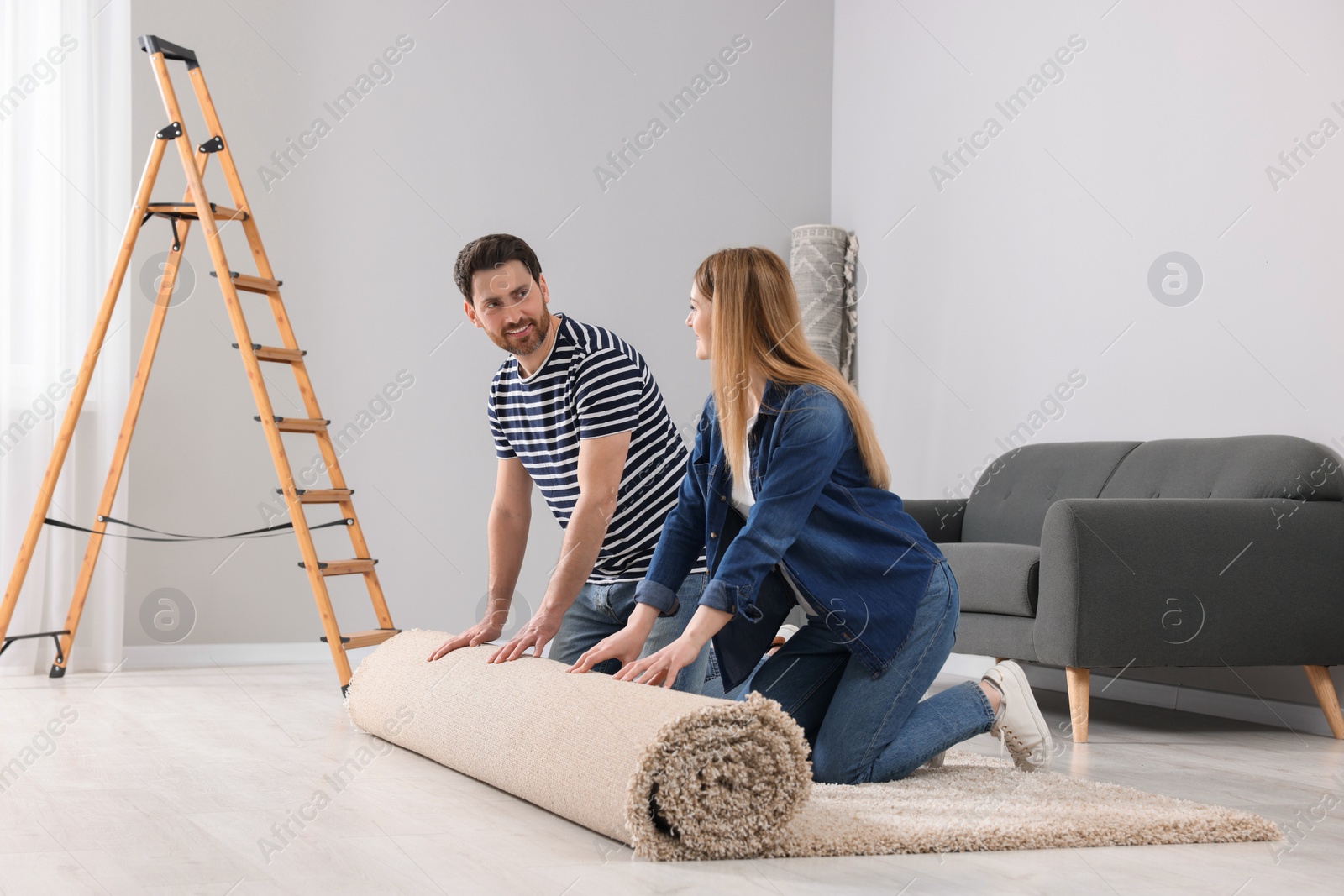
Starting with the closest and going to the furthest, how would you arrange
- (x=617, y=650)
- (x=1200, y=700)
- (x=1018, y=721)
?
(x=617, y=650) < (x=1018, y=721) < (x=1200, y=700)

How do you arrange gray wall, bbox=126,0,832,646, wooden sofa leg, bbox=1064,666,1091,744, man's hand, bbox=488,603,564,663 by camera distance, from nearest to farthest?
1. man's hand, bbox=488,603,564,663
2. wooden sofa leg, bbox=1064,666,1091,744
3. gray wall, bbox=126,0,832,646

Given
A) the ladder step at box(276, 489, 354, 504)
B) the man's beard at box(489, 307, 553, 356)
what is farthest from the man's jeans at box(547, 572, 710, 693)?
the ladder step at box(276, 489, 354, 504)

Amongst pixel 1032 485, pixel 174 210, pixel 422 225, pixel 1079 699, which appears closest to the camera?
pixel 1079 699

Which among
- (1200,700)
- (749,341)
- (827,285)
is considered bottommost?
(1200,700)

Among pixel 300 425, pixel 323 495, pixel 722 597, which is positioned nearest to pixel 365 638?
pixel 323 495

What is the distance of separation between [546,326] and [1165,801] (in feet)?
4.41

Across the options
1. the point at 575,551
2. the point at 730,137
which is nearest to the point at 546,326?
the point at 575,551

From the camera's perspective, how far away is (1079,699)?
9.65 ft

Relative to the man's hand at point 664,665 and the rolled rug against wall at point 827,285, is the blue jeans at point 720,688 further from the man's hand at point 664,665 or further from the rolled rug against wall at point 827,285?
the rolled rug against wall at point 827,285

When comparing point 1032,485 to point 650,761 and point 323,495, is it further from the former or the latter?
point 650,761

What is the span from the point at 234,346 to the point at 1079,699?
2461 millimetres

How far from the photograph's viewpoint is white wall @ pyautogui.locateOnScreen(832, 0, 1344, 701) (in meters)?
3.40

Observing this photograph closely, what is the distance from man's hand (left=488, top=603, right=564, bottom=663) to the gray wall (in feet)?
8.09

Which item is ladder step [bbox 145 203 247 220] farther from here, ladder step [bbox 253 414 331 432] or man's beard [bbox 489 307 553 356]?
man's beard [bbox 489 307 553 356]
